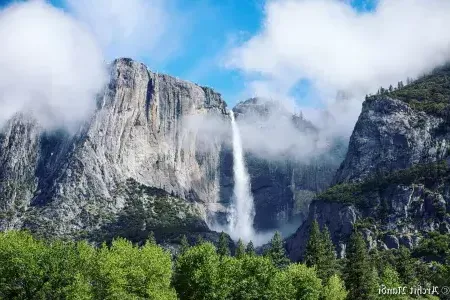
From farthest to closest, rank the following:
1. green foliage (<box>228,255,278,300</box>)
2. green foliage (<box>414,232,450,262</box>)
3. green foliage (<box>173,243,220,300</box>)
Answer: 1. green foliage (<box>414,232,450,262</box>)
2. green foliage (<box>228,255,278,300</box>)
3. green foliage (<box>173,243,220,300</box>)

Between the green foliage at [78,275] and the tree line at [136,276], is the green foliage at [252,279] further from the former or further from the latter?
the green foliage at [78,275]

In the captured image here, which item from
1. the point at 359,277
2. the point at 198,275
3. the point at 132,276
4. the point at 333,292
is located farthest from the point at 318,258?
the point at 132,276

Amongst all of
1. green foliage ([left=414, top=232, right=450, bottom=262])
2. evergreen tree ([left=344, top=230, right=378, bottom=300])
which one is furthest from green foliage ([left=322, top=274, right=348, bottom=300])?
green foliage ([left=414, top=232, right=450, bottom=262])

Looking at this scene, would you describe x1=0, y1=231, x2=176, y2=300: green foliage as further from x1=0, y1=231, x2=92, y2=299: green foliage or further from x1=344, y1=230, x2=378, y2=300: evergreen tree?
x1=344, y1=230, x2=378, y2=300: evergreen tree

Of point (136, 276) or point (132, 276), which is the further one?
point (132, 276)

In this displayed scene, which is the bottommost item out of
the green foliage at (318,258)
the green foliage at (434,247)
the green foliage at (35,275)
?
the green foliage at (35,275)

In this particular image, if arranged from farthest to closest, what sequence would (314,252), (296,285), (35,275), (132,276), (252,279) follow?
(314,252) → (296,285) → (252,279) → (35,275) → (132,276)

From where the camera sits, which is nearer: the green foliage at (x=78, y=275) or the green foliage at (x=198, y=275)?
the green foliage at (x=78, y=275)

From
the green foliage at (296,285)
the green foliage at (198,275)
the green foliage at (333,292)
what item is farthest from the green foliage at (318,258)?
the green foliage at (198,275)

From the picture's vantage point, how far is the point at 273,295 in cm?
8162

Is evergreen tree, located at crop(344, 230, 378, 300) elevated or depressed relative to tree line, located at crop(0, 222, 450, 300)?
elevated

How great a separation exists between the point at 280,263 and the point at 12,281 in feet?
252

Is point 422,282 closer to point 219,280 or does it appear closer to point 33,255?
point 219,280

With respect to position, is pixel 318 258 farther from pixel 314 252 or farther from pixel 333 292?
pixel 333 292
